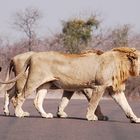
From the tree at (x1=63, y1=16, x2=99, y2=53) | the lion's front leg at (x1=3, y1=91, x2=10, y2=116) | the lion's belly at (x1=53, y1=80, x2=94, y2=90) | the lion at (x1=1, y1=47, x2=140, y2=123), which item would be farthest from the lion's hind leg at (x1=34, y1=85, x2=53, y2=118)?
the tree at (x1=63, y1=16, x2=99, y2=53)

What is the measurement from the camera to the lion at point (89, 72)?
1578 centimetres

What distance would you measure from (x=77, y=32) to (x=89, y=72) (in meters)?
33.8

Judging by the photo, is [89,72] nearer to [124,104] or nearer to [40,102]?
[124,104]

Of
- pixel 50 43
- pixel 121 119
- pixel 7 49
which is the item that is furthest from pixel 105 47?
pixel 121 119

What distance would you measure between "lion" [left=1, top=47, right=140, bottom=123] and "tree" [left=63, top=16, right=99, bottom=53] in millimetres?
30575

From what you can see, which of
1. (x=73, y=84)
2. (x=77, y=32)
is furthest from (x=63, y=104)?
(x=77, y=32)

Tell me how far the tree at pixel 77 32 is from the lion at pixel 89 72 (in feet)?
100

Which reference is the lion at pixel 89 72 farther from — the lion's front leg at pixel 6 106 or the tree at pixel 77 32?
the tree at pixel 77 32

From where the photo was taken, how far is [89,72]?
1605 centimetres

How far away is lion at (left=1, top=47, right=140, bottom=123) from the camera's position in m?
15.8

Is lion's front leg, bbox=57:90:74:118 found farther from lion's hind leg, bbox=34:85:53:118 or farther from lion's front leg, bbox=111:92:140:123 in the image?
lion's front leg, bbox=111:92:140:123

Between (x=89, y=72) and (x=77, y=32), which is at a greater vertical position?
(x=89, y=72)

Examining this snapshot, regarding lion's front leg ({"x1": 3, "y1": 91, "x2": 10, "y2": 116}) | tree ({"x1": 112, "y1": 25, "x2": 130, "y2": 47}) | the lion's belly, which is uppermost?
the lion's belly

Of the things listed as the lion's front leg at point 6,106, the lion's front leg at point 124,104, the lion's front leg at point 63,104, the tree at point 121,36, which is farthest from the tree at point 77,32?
the lion's front leg at point 124,104
